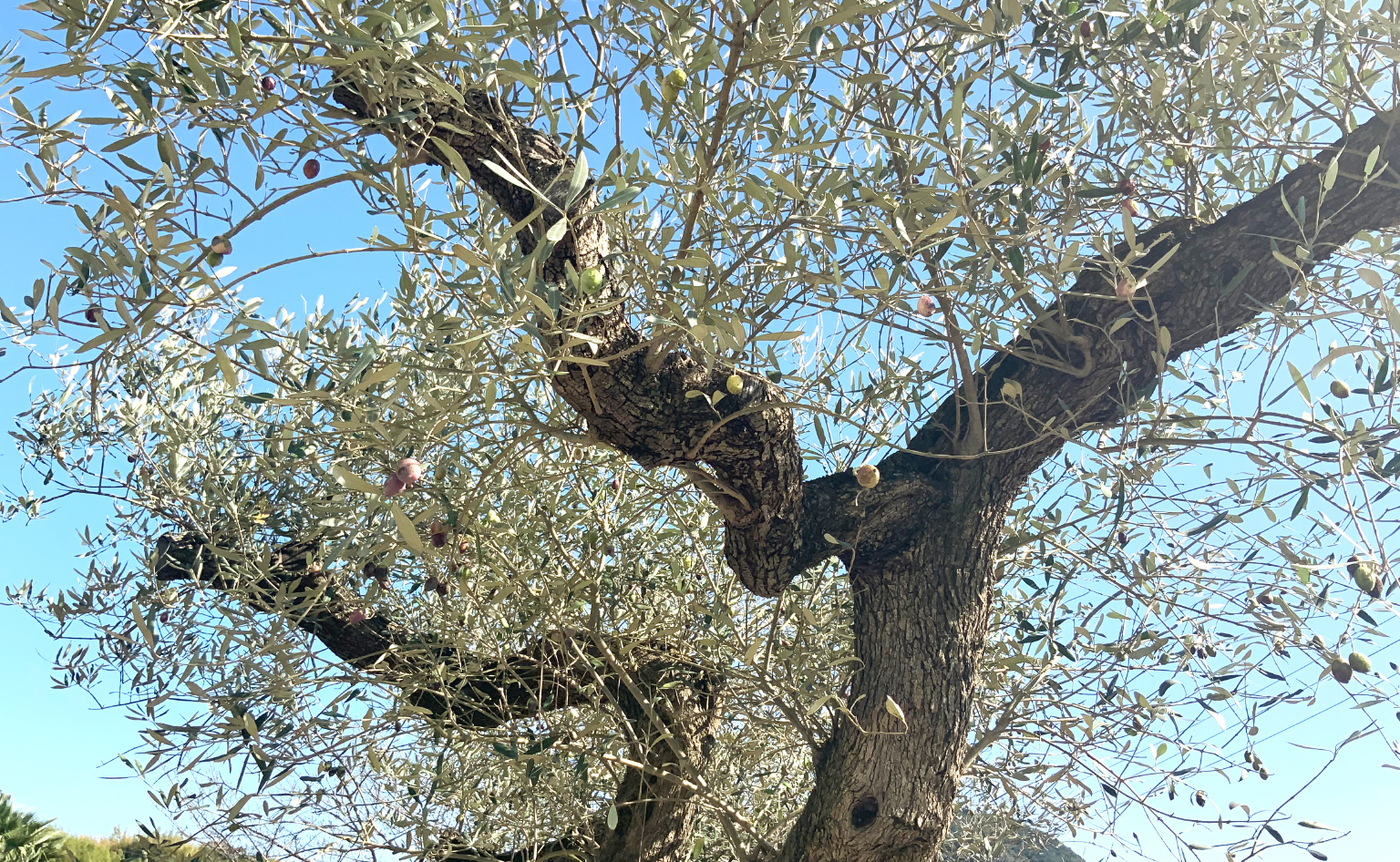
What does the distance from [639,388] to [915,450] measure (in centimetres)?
89

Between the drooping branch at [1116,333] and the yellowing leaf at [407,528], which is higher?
the drooping branch at [1116,333]

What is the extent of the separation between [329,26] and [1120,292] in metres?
1.98

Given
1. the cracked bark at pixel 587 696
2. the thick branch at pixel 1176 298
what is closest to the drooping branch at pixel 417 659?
the cracked bark at pixel 587 696

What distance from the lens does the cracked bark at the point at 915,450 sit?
2578 millimetres

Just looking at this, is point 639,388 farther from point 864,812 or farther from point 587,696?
point 587,696

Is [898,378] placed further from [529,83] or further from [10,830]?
[10,830]

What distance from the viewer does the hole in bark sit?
2803mm

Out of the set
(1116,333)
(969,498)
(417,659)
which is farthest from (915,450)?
(417,659)

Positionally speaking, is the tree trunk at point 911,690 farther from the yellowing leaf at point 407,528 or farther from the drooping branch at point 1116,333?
the yellowing leaf at point 407,528

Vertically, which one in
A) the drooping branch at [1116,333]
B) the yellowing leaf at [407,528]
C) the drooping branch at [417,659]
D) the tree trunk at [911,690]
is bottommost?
the yellowing leaf at [407,528]

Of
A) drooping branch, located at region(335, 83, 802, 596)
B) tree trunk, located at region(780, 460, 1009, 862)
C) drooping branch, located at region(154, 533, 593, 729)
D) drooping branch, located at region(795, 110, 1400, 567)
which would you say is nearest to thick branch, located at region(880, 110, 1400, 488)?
A: drooping branch, located at region(795, 110, 1400, 567)

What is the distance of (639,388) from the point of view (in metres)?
2.62

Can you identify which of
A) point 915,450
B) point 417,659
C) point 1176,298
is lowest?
point 417,659

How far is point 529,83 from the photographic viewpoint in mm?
1767
